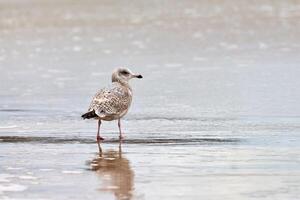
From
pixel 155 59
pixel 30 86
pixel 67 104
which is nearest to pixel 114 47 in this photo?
pixel 155 59

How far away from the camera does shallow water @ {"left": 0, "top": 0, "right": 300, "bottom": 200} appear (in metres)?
7.84

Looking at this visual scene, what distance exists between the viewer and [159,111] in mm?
12375

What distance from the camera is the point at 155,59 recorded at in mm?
18828

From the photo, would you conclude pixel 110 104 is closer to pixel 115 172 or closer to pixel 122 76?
pixel 122 76

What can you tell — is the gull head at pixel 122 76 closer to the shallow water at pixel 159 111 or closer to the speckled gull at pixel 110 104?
the speckled gull at pixel 110 104

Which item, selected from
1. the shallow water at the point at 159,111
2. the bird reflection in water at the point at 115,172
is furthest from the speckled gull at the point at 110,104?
the bird reflection in water at the point at 115,172

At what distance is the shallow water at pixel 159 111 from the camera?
25.7ft

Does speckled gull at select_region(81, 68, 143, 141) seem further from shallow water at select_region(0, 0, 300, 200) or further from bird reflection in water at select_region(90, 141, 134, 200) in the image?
bird reflection in water at select_region(90, 141, 134, 200)

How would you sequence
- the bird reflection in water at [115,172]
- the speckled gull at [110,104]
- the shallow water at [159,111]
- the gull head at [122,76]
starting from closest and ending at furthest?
the bird reflection in water at [115,172], the shallow water at [159,111], the speckled gull at [110,104], the gull head at [122,76]

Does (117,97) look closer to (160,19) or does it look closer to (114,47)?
(114,47)

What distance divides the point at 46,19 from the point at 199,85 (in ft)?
50.9

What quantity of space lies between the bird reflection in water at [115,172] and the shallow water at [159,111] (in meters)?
0.01

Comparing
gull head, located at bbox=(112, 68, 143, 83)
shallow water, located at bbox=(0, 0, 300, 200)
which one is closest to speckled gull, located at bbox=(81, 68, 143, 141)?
gull head, located at bbox=(112, 68, 143, 83)

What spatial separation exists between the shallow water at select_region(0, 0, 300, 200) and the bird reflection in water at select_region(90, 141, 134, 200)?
0.01 metres
